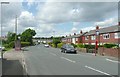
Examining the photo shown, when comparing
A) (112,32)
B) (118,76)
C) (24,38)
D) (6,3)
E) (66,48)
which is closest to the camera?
(118,76)

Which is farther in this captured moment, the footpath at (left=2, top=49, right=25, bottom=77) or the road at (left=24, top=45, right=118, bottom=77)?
the road at (left=24, top=45, right=118, bottom=77)

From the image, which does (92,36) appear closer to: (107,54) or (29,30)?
(107,54)

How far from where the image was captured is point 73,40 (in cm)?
11000

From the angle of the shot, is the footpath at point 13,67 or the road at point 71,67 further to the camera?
the road at point 71,67

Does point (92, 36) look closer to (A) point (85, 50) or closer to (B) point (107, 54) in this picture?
(A) point (85, 50)

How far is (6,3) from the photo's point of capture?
22906 mm

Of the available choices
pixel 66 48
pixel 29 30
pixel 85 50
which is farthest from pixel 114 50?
pixel 29 30

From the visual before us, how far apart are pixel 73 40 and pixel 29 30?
53752mm

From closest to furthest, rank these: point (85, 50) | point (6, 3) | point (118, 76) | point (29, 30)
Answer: point (118, 76) → point (6, 3) → point (85, 50) → point (29, 30)

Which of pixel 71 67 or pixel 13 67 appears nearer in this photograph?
pixel 71 67

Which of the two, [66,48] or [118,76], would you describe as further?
[66,48]

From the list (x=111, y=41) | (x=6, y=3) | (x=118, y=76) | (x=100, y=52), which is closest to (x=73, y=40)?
(x=111, y=41)

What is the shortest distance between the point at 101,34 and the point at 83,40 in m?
23.6

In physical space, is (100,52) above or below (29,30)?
below
